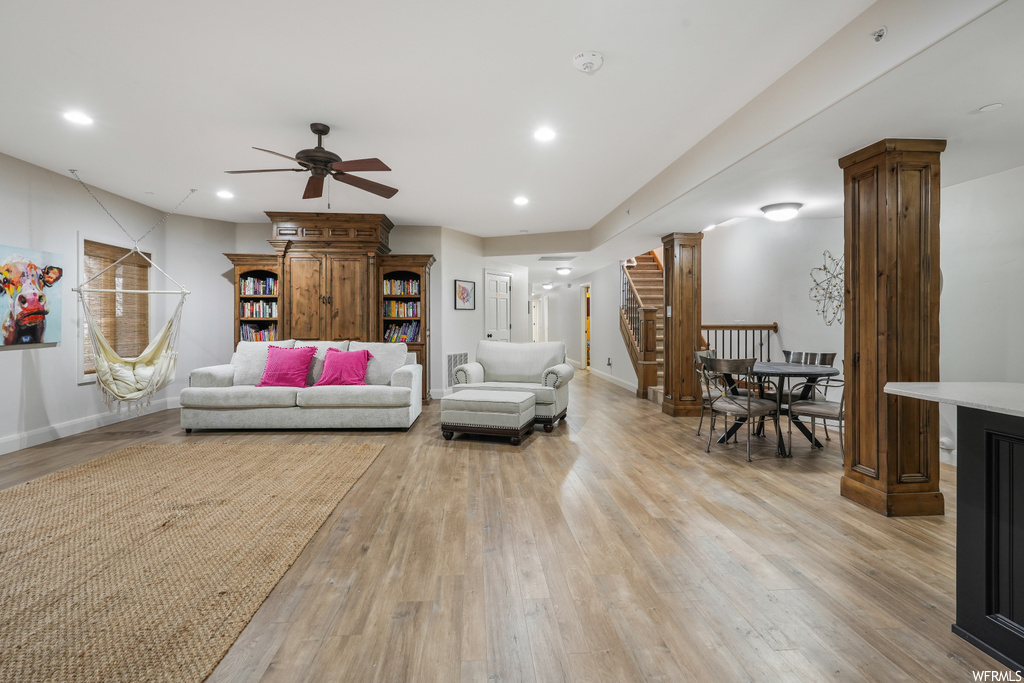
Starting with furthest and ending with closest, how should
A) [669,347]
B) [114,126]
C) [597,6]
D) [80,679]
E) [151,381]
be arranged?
[669,347]
[151,381]
[114,126]
[597,6]
[80,679]

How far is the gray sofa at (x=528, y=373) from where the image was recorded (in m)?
4.76

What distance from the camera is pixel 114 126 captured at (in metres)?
3.43

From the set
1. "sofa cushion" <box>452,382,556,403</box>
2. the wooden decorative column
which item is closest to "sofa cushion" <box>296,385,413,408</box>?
"sofa cushion" <box>452,382,556,403</box>

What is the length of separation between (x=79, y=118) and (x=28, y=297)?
200 centimetres

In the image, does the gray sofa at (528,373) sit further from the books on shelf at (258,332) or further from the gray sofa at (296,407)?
the books on shelf at (258,332)

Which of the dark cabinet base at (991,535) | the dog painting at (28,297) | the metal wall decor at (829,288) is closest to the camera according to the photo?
the dark cabinet base at (991,535)

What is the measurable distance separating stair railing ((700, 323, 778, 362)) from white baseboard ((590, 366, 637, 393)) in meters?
1.54

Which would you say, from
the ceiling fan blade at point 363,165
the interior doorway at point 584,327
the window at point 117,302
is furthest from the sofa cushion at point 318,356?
the interior doorway at point 584,327

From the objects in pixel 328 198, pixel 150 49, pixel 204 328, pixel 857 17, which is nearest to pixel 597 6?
pixel 857 17

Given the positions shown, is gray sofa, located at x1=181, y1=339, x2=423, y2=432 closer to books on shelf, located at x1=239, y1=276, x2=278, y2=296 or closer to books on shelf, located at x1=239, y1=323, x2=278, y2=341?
books on shelf, located at x1=239, y1=323, x2=278, y2=341

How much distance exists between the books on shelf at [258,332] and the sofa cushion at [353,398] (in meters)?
2.13

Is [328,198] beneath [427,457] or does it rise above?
above

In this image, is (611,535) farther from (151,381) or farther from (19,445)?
(19,445)

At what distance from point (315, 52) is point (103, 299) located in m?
4.71
